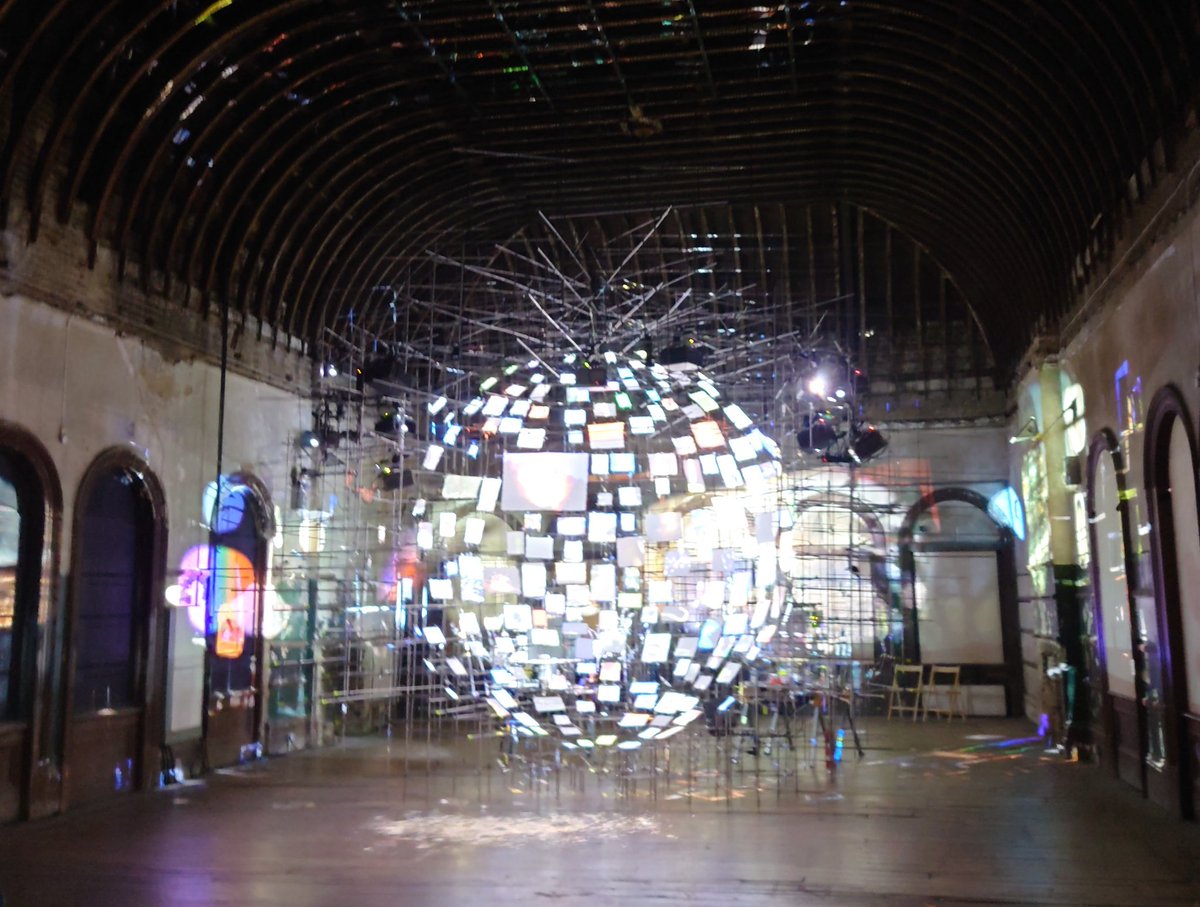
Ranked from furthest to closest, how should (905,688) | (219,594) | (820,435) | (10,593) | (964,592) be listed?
1. (964,592)
2. (905,688)
3. (820,435)
4. (219,594)
5. (10,593)

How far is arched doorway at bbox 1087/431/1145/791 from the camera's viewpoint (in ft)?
32.1

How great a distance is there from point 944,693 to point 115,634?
1140cm

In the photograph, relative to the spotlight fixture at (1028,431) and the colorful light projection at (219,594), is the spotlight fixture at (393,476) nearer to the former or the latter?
the colorful light projection at (219,594)

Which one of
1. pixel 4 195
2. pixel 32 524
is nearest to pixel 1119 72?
pixel 4 195

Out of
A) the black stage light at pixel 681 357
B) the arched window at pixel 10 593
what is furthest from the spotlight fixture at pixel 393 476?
the arched window at pixel 10 593

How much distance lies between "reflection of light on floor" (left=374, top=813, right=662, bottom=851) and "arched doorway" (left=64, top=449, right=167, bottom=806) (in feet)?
9.53

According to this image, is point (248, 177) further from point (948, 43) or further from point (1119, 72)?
point (1119, 72)

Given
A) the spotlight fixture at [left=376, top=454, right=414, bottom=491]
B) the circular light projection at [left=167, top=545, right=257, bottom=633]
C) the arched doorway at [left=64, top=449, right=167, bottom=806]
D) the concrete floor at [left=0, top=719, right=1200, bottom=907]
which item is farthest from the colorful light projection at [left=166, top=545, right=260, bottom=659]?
the spotlight fixture at [left=376, top=454, right=414, bottom=491]

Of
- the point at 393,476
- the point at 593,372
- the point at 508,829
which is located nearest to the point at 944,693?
the point at 593,372

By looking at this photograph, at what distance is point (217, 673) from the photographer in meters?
11.9

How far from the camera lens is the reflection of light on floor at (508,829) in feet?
26.7

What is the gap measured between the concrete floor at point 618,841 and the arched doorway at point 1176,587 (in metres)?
0.46

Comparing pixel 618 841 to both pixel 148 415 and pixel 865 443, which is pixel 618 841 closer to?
pixel 148 415

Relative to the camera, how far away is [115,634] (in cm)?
1030
